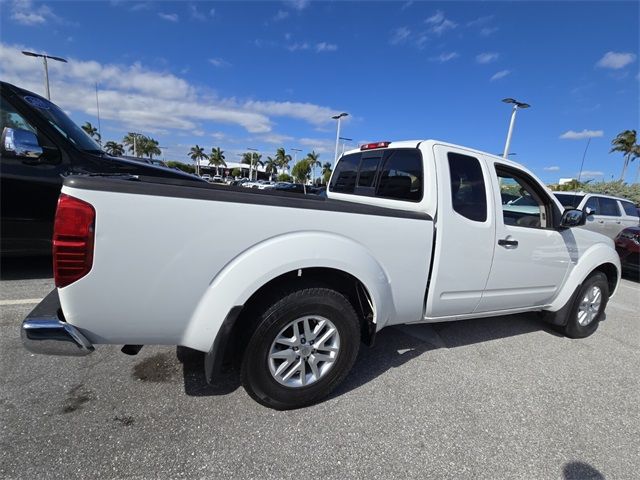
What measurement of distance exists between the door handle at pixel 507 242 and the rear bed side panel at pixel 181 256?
56.6 inches

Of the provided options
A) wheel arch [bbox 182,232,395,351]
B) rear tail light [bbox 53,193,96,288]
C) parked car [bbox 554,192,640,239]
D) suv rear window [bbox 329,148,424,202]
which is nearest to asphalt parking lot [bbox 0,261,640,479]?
wheel arch [bbox 182,232,395,351]

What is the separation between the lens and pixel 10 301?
141 inches

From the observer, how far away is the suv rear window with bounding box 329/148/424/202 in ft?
9.62

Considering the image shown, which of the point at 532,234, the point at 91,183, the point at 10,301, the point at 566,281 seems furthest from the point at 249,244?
the point at 566,281

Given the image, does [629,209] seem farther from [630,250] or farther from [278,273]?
[278,273]

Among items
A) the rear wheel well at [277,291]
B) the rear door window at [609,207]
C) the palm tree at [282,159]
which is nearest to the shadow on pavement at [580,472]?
the rear wheel well at [277,291]

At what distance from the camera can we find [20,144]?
3.63 metres

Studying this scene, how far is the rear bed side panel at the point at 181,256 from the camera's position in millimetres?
1757

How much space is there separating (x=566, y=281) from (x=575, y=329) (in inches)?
25.0

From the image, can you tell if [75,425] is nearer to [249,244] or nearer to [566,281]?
[249,244]

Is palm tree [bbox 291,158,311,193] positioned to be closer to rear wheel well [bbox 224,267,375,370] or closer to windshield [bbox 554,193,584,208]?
windshield [bbox 554,193,584,208]

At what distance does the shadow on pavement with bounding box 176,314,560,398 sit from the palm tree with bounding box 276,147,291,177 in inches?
3793

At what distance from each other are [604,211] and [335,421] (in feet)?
36.9

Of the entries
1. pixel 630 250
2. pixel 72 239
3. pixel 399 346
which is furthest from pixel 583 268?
pixel 630 250
